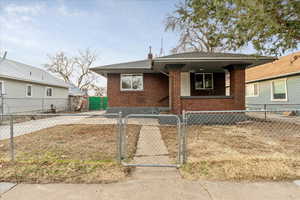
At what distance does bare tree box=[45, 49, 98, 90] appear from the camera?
31562mm

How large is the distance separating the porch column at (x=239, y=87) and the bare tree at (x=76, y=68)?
98.2 feet

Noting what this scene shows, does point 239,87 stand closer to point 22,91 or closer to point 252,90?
point 252,90

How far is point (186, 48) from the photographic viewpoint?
76.8ft

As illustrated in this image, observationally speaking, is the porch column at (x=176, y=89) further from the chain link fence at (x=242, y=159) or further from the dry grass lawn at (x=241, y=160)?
the dry grass lawn at (x=241, y=160)

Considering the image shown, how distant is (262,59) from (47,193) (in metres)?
9.73

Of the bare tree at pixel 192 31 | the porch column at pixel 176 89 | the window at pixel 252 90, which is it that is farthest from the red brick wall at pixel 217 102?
the window at pixel 252 90

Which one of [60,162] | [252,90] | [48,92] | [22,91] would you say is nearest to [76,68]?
[48,92]

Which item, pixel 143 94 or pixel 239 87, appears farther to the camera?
pixel 143 94

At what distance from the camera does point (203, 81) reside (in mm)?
11547

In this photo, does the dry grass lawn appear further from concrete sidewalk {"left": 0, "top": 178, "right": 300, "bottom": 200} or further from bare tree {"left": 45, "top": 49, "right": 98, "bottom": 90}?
bare tree {"left": 45, "top": 49, "right": 98, "bottom": 90}

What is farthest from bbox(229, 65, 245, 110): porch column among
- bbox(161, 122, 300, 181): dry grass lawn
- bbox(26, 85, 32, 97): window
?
bbox(26, 85, 32, 97): window

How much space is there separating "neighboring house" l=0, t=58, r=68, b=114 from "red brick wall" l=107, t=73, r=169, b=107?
7096 millimetres

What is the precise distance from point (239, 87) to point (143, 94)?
6.32 meters

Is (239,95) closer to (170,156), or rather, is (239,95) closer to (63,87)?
(170,156)
